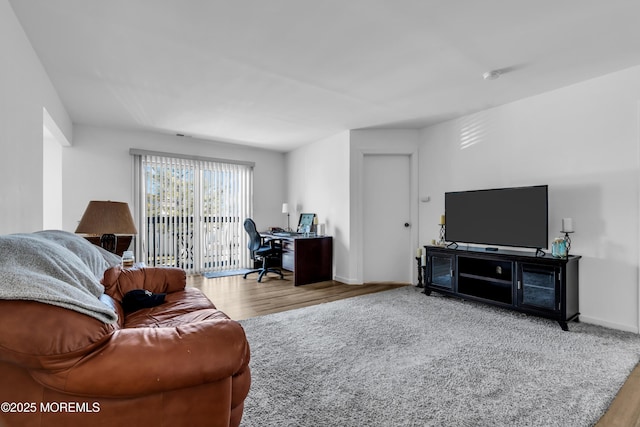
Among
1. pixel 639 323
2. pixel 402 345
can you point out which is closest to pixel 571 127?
pixel 639 323

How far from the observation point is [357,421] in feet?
5.32

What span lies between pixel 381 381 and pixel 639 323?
2670 millimetres

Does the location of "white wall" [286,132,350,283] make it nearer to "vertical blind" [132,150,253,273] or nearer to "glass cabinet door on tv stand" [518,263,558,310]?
"vertical blind" [132,150,253,273]

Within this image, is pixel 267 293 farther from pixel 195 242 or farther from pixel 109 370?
pixel 109 370

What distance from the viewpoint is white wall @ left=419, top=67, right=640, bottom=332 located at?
2.88m

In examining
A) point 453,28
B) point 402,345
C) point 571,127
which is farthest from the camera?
point 571,127

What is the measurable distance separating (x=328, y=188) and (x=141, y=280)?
346 centimetres

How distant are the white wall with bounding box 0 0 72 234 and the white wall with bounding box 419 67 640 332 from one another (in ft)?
15.1

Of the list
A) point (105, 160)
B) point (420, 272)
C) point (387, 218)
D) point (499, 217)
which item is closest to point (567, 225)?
point (499, 217)

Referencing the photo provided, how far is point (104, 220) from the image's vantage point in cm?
279

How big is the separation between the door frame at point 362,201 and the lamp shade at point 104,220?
311 cm

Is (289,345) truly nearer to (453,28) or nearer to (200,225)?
(453,28)

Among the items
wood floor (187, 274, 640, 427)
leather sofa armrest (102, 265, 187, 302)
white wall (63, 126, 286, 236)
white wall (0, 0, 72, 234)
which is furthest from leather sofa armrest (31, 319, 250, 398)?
white wall (63, 126, 286, 236)

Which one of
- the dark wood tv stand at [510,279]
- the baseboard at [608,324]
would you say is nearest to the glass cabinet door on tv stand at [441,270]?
the dark wood tv stand at [510,279]
